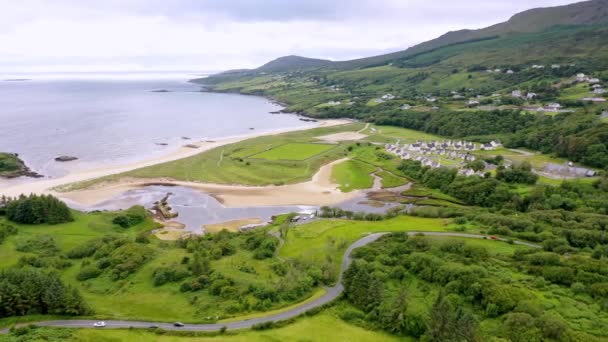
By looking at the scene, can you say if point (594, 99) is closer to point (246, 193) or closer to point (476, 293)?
point (246, 193)

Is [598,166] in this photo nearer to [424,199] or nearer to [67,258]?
[424,199]

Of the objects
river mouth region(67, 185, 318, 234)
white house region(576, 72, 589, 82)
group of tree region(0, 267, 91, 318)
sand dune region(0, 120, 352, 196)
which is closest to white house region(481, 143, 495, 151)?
river mouth region(67, 185, 318, 234)

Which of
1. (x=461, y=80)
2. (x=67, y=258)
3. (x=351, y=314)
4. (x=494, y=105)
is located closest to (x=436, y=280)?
(x=351, y=314)

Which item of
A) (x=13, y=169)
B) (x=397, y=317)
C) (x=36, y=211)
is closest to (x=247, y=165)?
(x=36, y=211)

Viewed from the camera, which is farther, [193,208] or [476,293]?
[193,208]

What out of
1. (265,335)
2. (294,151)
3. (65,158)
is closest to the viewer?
(265,335)
